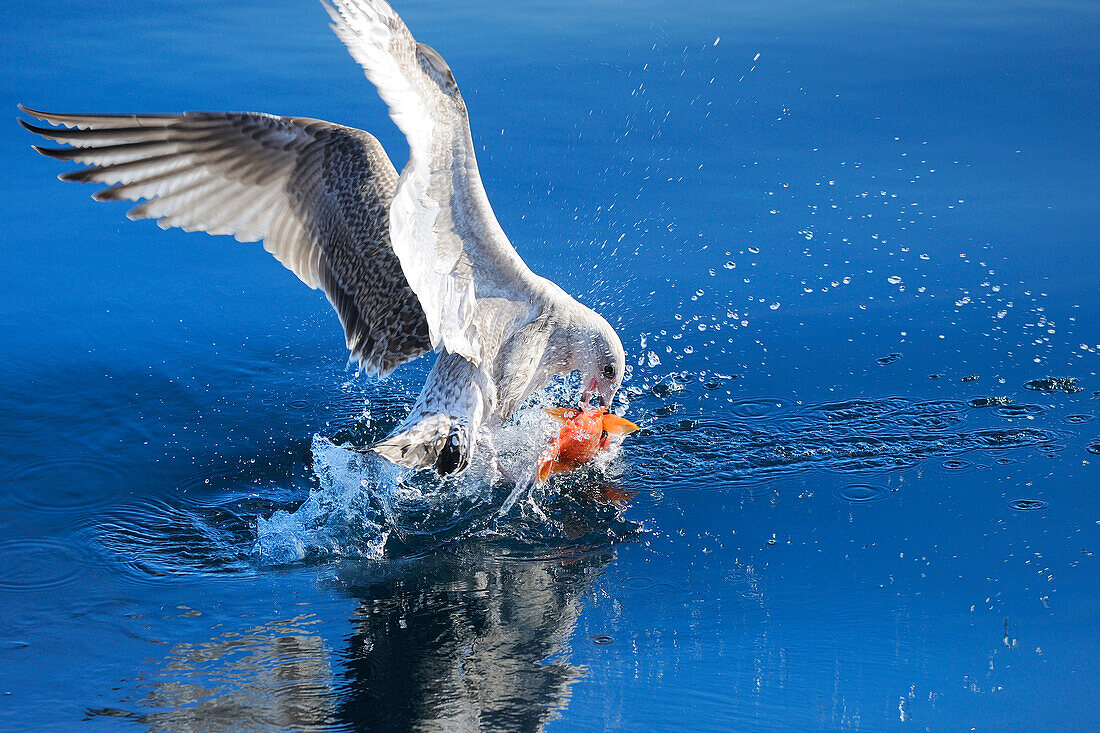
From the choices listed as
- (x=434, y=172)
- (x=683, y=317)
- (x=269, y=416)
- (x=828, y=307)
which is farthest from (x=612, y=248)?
(x=434, y=172)

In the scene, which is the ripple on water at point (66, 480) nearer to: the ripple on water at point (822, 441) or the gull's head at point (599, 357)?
the gull's head at point (599, 357)

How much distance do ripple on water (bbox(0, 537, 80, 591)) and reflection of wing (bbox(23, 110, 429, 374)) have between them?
1.55 metres

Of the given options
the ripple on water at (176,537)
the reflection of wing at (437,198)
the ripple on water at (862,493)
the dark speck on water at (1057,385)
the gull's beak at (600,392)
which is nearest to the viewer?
the reflection of wing at (437,198)

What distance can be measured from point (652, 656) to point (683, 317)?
3.06 metres

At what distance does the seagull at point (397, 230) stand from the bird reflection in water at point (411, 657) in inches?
24.3

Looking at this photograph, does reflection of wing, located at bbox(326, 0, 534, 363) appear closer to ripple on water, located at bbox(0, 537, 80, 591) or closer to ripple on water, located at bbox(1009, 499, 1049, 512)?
ripple on water, located at bbox(0, 537, 80, 591)

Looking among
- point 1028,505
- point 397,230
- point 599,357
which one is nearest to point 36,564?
point 397,230

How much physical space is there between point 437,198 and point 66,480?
6.78 feet

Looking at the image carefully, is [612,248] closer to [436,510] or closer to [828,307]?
[828,307]

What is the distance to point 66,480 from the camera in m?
4.48

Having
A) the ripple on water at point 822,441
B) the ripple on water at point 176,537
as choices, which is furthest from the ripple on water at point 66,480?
the ripple on water at point 822,441

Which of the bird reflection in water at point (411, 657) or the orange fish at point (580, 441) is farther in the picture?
the orange fish at point (580, 441)

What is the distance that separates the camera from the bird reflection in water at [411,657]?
2.87 meters

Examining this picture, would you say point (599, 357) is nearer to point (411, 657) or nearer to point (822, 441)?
point (822, 441)
